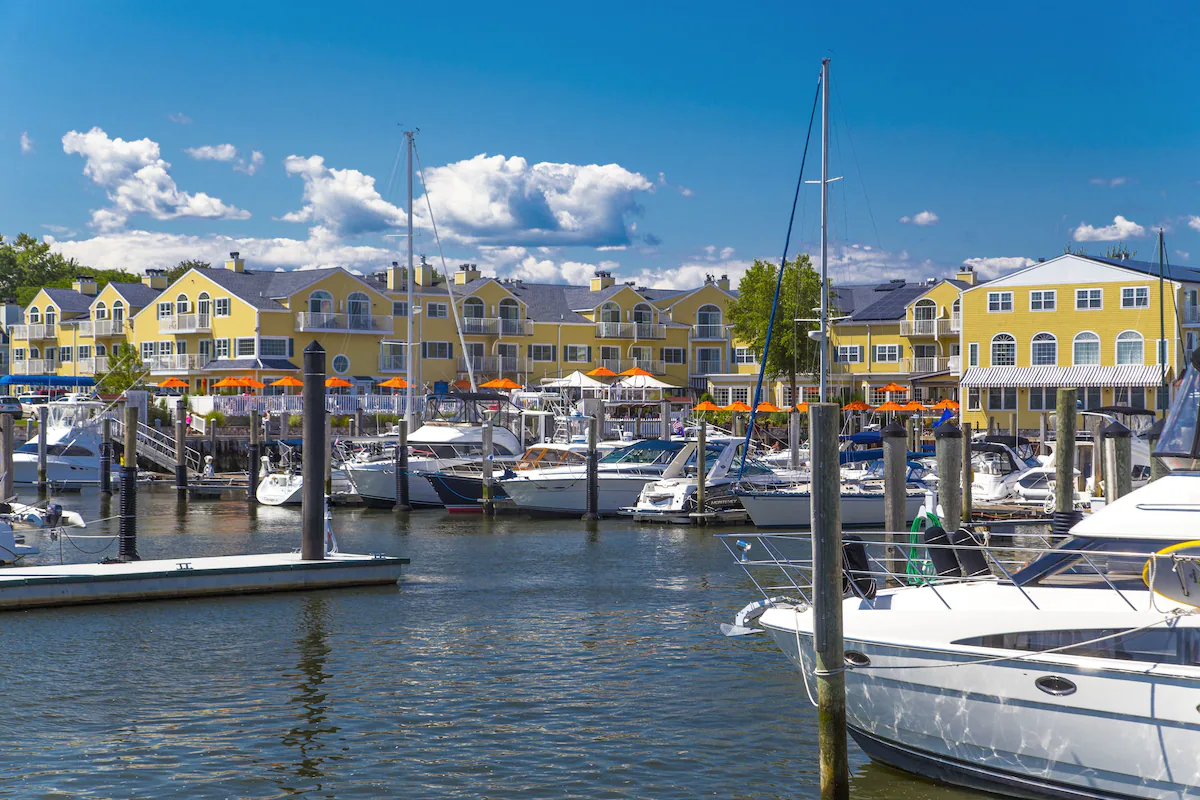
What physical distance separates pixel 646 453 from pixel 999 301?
33.8 metres

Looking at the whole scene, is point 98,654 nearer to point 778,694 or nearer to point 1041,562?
point 778,694

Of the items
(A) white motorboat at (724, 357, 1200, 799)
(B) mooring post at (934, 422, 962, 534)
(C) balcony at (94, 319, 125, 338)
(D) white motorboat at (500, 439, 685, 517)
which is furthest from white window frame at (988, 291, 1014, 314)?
(A) white motorboat at (724, 357, 1200, 799)

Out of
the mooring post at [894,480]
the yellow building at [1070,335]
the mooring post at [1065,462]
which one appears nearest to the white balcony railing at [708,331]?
the yellow building at [1070,335]

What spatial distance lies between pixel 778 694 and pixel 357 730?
5.02 m

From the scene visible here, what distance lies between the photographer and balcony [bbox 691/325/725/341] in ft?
302

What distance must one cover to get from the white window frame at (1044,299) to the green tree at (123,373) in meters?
47.8

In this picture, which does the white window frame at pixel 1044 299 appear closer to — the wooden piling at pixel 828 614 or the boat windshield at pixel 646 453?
the boat windshield at pixel 646 453

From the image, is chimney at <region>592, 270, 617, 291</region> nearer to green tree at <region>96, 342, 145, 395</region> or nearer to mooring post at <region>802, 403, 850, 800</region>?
green tree at <region>96, 342, 145, 395</region>

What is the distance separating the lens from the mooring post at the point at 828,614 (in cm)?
1059

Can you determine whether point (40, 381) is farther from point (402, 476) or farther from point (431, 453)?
point (402, 476)

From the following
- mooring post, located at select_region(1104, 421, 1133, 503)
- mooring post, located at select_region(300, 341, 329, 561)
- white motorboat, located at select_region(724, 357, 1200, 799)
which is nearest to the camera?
white motorboat, located at select_region(724, 357, 1200, 799)

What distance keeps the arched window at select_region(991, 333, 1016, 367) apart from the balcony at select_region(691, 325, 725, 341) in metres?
26.7

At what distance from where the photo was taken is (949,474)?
20859 mm

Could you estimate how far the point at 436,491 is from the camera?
4169cm
